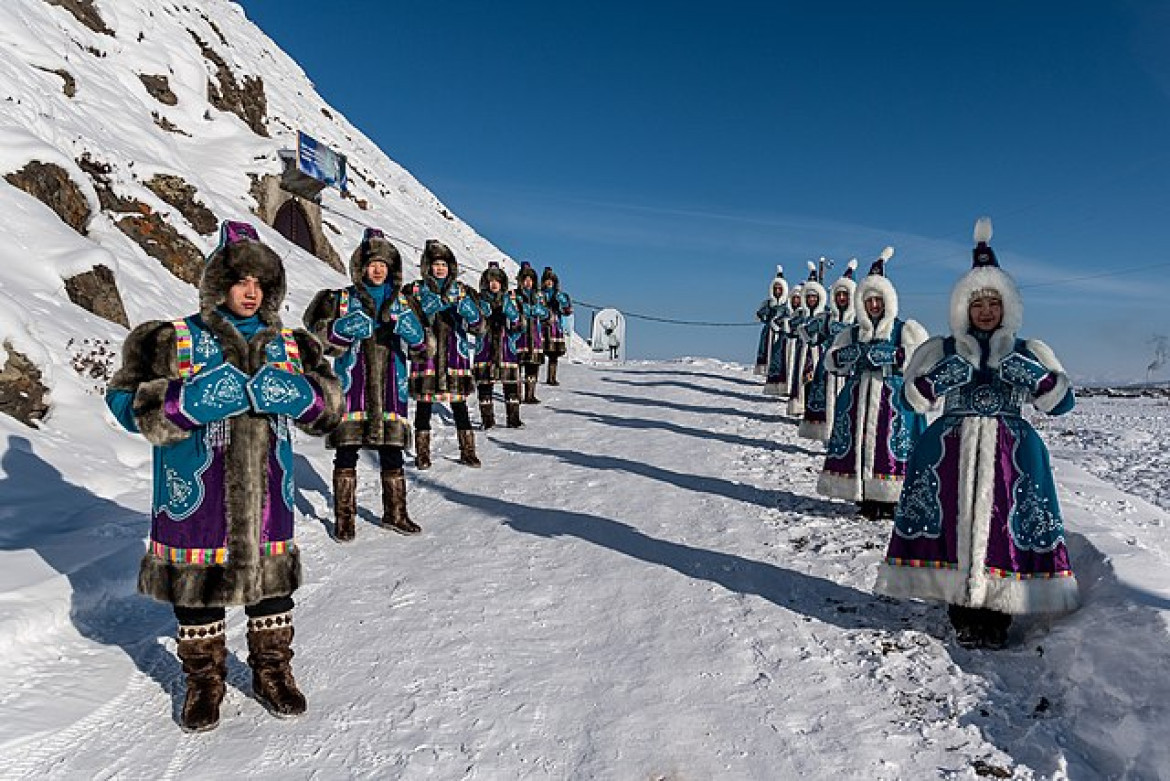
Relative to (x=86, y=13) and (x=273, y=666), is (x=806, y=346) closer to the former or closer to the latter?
(x=273, y=666)

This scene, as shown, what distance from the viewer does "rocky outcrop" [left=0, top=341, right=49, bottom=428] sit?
589cm

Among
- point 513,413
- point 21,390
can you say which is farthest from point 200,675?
point 513,413

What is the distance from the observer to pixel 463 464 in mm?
8039

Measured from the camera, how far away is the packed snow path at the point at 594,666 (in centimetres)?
272

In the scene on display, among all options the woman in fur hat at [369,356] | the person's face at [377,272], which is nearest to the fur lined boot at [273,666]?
the woman in fur hat at [369,356]

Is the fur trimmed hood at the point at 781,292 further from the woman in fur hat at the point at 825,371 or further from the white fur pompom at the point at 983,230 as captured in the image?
the white fur pompom at the point at 983,230

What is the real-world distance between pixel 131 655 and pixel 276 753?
1.20 meters

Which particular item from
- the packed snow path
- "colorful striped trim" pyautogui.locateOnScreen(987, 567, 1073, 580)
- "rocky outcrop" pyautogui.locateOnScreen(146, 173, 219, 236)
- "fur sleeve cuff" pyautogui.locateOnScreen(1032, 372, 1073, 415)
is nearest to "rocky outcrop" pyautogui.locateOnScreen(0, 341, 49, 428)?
the packed snow path

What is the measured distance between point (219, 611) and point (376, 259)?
291 centimetres

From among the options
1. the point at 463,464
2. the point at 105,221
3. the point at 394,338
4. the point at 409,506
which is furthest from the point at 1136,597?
the point at 105,221

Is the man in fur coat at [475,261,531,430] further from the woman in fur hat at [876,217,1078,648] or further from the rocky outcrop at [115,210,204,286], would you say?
the woman in fur hat at [876,217,1078,648]

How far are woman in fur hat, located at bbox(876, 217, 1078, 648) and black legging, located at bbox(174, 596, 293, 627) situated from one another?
2844mm

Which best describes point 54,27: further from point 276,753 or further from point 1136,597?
point 1136,597

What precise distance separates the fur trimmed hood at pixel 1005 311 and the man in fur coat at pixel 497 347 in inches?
242
